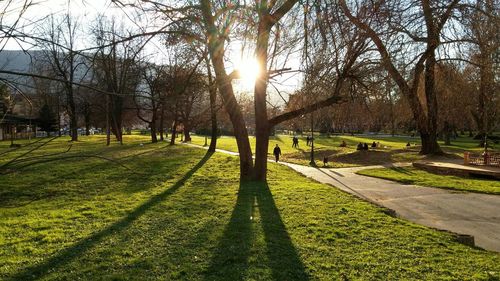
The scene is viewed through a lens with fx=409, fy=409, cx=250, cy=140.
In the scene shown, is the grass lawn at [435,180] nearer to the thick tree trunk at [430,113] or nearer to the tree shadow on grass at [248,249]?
the thick tree trunk at [430,113]

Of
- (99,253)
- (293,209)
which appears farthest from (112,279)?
(293,209)

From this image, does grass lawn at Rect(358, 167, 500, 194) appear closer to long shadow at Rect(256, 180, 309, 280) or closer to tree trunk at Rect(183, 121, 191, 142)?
long shadow at Rect(256, 180, 309, 280)

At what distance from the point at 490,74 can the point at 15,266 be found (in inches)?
833

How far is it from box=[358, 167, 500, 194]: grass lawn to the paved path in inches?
39.7

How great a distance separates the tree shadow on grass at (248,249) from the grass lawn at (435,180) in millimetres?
9739

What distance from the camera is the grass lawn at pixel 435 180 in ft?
53.8

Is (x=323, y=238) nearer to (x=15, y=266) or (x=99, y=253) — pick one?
(x=99, y=253)

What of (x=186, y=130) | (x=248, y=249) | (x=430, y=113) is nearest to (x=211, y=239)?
(x=248, y=249)

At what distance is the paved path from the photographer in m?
9.41

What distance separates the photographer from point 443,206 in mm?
12469

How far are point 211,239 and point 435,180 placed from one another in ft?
49.4

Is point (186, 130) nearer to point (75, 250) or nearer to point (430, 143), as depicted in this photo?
point (430, 143)

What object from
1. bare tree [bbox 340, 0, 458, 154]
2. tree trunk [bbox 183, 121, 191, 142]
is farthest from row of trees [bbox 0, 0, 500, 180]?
tree trunk [bbox 183, 121, 191, 142]

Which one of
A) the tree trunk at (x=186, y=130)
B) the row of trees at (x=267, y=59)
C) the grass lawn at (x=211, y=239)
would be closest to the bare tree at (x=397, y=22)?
the row of trees at (x=267, y=59)
